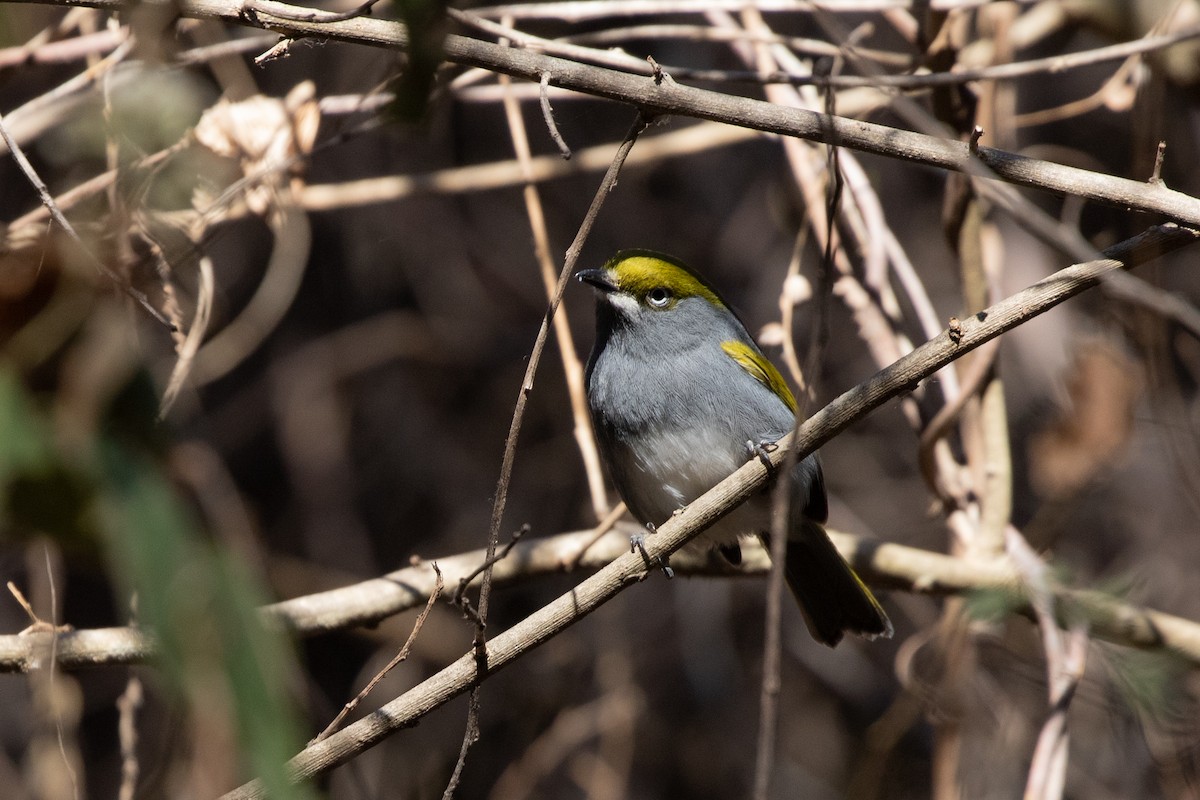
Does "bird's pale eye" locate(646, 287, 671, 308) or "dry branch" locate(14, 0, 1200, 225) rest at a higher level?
"dry branch" locate(14, 0, 1200, 225)

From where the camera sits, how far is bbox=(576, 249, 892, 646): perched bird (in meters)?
3.27

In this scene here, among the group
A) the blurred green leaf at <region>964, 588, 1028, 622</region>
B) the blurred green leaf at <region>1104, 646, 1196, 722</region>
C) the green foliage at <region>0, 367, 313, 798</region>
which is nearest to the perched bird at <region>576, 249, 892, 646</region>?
the blurred green leaf at <region>964, 588, 1028, 622</region>

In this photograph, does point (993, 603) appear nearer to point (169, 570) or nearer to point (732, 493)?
point (732, 493)

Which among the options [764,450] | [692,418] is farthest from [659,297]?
[764,450]

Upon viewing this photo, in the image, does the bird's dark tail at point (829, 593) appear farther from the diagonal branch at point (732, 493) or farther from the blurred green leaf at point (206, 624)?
the blurred green leaf at point (206, 624)

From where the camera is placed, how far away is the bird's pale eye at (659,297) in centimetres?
356

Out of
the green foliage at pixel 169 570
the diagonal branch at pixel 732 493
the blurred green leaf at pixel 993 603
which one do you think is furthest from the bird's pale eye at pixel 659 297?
the green foliage at pixel 169 570

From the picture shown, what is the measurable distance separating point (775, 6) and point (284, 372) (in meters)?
2.83

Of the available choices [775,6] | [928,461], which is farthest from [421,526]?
[775,6]

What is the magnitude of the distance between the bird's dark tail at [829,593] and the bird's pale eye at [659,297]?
827 mm

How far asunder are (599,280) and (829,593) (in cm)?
123

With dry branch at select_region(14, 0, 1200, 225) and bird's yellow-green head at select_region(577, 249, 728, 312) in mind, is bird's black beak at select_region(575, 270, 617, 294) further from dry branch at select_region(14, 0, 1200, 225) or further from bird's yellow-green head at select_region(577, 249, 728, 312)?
dry branch at select_region(14, 0, 1200, 225)

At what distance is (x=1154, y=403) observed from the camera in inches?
132

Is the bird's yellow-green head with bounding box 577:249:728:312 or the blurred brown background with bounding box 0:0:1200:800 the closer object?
the bird's yellow-green head with bounding box 577:249:728:312
